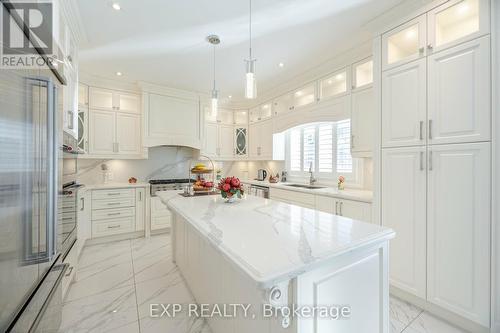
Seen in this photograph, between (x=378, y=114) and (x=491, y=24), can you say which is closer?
(x=491, y=24)

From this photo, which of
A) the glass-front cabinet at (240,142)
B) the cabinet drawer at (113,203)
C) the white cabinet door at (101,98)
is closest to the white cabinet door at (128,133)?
the white cabinet door at (101,98)

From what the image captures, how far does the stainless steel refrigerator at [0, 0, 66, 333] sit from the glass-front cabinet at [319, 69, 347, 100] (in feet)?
9.69

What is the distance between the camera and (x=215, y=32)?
2332mm

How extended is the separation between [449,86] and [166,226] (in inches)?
164

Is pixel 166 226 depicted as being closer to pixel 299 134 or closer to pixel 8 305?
pixel 299 134

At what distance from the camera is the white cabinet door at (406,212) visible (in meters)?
1.86

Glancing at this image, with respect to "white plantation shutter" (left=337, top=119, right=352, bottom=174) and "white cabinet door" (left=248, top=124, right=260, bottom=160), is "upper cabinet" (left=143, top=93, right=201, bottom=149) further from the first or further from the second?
"white plantation shutter" (left=337, top=119, right=352, bottom=174)

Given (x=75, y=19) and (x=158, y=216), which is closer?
(x=75, y=19)

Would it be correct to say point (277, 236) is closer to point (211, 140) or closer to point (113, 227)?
point (113, 227)

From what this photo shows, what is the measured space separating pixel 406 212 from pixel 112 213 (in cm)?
394

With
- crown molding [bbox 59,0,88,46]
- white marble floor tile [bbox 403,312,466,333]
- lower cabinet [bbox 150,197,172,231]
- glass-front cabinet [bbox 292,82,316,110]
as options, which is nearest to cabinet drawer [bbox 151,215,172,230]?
lower cabinet [bbox 150,197,172,231]

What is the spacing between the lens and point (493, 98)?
1.49 metres

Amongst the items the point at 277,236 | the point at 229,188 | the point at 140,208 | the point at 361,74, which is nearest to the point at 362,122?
the point at 361,74

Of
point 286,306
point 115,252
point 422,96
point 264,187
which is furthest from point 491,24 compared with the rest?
point 115,252
